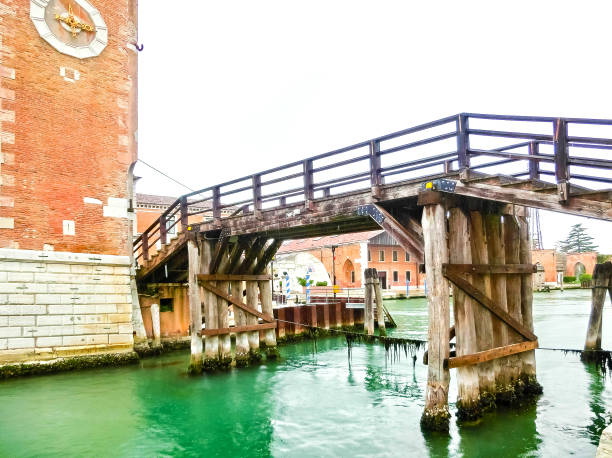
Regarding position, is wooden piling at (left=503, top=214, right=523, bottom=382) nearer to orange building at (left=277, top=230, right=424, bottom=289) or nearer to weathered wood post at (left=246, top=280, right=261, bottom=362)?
weathered wood post at (left=246, top=280, right=261, bottom=362)

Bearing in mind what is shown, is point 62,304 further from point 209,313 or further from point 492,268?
point 492,268

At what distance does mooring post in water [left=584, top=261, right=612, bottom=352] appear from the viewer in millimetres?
12867

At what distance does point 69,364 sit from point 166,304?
4.98 meters

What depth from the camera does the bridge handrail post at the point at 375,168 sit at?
9.26 m

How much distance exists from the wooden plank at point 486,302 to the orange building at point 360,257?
3817 cm

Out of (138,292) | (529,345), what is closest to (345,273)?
(138,292)

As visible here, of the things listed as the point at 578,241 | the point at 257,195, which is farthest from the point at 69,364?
the point at 578,241

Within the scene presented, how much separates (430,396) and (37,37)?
1429 centimetres

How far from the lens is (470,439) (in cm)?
768

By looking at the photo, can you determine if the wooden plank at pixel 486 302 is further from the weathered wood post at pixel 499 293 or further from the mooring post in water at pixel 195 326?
the mooring post in water at pixel 195 326

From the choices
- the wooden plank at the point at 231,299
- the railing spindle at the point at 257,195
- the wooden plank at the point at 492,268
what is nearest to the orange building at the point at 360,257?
the wooden plank at the point at 231,299

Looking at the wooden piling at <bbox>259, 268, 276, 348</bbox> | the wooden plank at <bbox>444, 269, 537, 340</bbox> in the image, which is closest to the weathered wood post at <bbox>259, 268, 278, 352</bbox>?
the wooden piling at <bbox>259, 268, 276, 348</bbox>

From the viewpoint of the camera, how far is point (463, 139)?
312 inches

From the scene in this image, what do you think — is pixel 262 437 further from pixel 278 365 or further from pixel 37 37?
pixel 37 37
